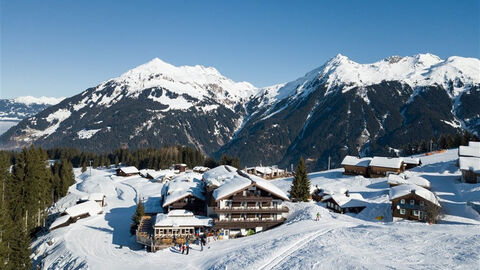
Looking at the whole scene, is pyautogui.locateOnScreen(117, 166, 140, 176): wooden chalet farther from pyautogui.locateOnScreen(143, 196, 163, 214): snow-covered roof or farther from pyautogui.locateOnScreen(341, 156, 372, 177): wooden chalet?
pyautogui.locateOnScreen(341, 156, 372, 177): wooden chalet

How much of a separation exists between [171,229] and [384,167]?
6605cm

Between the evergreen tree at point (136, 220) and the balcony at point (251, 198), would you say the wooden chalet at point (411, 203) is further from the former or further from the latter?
the evergreen tree at point (136, 220)

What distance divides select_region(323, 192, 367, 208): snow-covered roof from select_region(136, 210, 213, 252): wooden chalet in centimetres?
2784

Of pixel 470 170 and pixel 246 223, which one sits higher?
pixel 470 170

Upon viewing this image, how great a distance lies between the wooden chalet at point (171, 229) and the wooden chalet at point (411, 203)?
30977 mm

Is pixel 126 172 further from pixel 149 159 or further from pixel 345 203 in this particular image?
pixel 345 203

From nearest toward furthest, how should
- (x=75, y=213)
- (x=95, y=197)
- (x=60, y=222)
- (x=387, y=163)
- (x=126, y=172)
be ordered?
(x=60, y=222), (x=75, y=213), (x=95, y=197), (x=387, y=163), (x=126, y=172)

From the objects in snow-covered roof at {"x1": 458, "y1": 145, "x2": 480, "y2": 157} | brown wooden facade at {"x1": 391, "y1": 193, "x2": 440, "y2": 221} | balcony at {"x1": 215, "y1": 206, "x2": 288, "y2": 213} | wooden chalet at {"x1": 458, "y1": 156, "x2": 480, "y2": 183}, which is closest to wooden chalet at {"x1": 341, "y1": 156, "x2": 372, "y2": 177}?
snow-covered roof at {"x1": 458, "y1": 145, "x2": 480, "y2": 157}

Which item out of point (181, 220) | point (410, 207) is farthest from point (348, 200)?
point (181, 220)

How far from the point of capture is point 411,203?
54.3 metres

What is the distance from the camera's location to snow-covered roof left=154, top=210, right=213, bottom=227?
45069 mm

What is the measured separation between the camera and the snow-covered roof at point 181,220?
45069 mm

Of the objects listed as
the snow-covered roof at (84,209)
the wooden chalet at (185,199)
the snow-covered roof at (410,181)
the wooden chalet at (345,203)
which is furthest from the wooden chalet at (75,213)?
the snow-covered roof at (410,181)

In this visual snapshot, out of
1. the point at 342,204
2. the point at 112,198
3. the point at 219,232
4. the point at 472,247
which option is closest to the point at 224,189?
the point at 219,232
